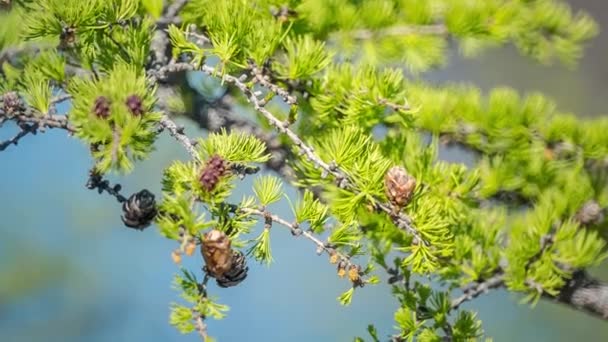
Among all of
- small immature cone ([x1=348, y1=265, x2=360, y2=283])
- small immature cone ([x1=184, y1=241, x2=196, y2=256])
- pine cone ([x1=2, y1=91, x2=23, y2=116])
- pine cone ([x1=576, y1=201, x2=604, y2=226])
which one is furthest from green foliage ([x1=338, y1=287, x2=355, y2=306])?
pine cone ([x1=576, y1=201, x2=604, y2=226])

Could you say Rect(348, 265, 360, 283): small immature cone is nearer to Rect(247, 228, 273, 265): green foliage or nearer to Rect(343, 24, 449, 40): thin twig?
Rect(247, 228, 273, 265): green foliage

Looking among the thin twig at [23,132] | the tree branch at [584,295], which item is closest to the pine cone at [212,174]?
the thin twig at [23,132]

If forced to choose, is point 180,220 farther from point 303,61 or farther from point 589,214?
point 589,214

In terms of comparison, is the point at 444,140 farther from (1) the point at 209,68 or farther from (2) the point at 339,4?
(1) the point at 209,68

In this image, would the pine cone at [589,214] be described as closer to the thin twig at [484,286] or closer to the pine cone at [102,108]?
the thin twig at [484,286]

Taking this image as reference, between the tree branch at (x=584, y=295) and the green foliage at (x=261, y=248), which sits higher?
the tree branch at (x=584, y=295)

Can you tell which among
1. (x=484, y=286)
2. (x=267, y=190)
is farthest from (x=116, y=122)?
(x=484, y=286)
